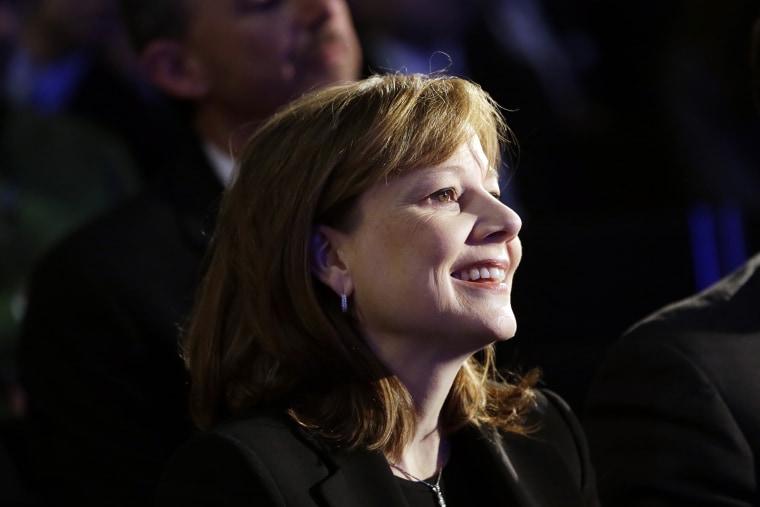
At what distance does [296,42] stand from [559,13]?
1554 mm

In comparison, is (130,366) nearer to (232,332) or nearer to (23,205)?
(232,332)

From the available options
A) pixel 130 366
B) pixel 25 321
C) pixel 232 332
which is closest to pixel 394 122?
pixel 232 332

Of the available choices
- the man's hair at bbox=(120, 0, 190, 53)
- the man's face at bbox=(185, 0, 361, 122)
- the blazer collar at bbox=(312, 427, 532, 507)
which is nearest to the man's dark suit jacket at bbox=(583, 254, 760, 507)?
the blazer collar at bbox=(312, 427, 532, 507)

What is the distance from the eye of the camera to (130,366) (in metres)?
2.61

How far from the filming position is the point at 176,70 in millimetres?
3049

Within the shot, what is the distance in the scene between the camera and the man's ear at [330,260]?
187 cm

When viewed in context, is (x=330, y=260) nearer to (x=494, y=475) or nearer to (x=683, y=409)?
(x=494, y=475)

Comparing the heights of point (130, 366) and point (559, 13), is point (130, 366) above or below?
below

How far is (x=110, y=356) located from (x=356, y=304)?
0.91m

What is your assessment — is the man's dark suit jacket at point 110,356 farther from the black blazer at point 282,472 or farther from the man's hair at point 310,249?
the black blazer at point 282,472

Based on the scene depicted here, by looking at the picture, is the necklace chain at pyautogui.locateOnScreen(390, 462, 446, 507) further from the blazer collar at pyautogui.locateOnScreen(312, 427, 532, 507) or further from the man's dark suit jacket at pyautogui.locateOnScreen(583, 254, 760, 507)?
the man's dark suit jacket at pyautogui.locateOnScreen(583, 254, 760, 507)

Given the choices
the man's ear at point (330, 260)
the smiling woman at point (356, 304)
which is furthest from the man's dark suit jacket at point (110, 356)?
the man's ear at point (330, 260)

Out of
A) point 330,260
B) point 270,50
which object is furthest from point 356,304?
point 270,50

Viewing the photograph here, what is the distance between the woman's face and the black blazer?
0.19 meters
